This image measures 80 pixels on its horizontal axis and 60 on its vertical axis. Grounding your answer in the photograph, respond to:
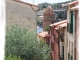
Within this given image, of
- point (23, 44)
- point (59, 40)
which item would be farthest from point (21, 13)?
point (23, 44)

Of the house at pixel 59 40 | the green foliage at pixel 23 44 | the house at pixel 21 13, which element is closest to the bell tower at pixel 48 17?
the house at pixel 59 40

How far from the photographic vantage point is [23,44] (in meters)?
12.8

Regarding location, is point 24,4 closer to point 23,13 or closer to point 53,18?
point 23,13

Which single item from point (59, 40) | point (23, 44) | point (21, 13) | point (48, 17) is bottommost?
point (59, 40)

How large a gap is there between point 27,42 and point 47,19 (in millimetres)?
13667

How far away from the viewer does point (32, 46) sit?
12.8m

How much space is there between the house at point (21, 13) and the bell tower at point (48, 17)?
947cm

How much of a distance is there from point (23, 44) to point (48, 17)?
14084mm

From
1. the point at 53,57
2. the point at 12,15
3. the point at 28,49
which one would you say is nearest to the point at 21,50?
the point at 28,49

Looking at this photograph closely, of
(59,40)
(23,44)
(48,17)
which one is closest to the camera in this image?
(23,44)

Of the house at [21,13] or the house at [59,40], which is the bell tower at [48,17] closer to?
the house at [59,40]

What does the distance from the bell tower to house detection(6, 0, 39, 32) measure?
947 centimetres

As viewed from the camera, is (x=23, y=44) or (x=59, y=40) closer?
(x=23, y=44)

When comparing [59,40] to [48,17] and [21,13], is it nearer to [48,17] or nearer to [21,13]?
[21,13]
